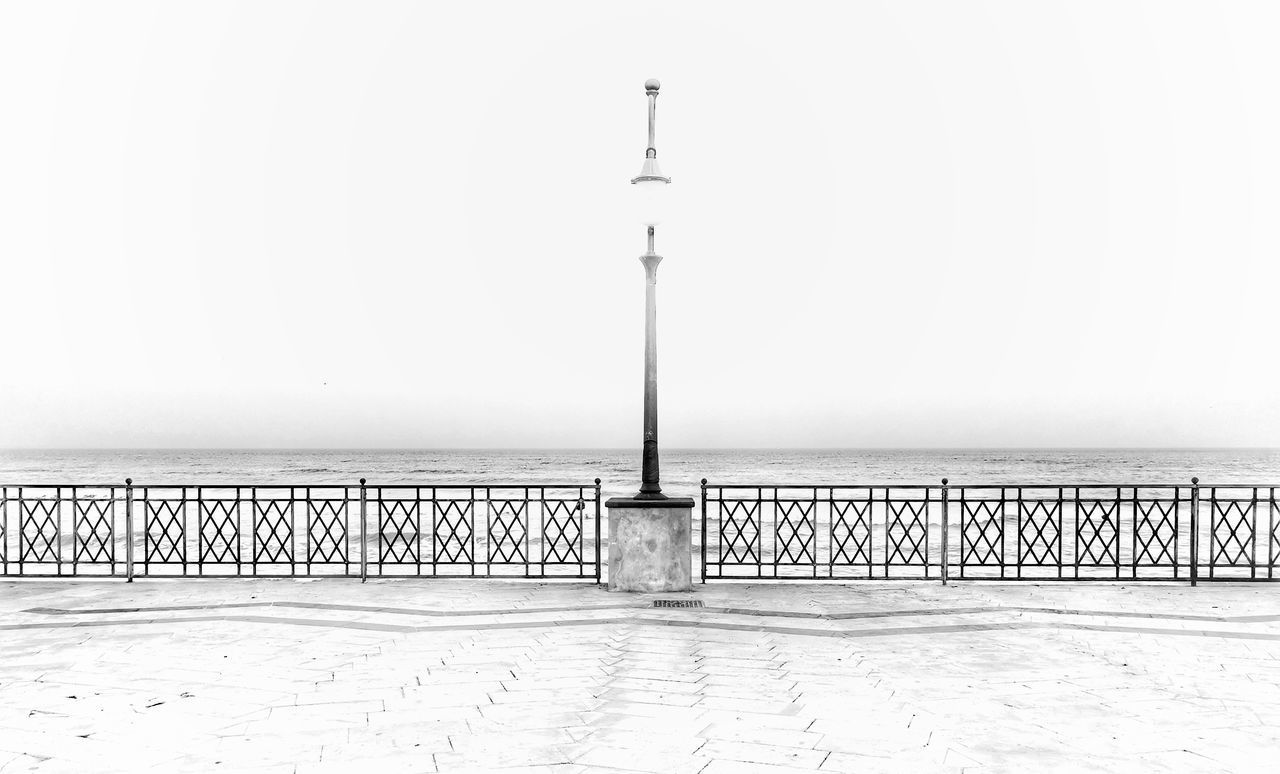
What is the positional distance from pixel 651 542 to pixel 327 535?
1300cm

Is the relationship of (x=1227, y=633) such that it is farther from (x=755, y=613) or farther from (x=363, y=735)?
(x=363, y=735)

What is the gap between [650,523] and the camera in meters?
8.55

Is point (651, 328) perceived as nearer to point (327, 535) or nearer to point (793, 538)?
point (793, 538)

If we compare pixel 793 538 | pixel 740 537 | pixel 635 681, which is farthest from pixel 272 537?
pixel 635 681

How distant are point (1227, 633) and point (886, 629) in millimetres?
2662

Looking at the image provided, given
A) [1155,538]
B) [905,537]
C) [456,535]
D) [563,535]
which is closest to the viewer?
[563,535]

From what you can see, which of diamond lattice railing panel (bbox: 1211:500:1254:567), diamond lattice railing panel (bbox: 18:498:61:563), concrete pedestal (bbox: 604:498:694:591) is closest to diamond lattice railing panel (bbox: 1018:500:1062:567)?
diamond lattice railing panel (bbox: 1211:500:1254:567)

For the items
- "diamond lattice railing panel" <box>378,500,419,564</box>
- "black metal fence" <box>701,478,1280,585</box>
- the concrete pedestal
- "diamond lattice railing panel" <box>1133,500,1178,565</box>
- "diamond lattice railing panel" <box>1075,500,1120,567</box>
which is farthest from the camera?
"black metal fence" <box>701,478,1280,585</box>

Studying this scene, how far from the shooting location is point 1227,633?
6.93 metres

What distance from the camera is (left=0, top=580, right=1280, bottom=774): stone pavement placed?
13.6 feet

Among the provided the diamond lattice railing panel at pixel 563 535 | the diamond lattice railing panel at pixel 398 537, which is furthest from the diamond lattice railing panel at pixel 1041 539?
the diamond lattice railing panel at pixel 398 537

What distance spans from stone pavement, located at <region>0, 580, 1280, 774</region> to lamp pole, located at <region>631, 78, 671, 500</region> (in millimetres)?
1176

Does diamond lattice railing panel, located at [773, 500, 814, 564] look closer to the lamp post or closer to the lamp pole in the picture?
the lamp post

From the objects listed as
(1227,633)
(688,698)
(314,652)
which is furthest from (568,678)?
(1227,633)
